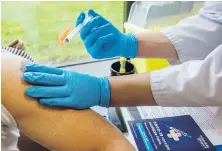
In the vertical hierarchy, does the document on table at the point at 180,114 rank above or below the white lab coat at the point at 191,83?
below

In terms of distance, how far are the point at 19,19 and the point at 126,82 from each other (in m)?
0.85

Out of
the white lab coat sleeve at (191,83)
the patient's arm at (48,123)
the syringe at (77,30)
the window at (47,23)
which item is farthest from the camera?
the window at (47,23)

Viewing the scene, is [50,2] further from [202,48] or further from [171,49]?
[202,48]

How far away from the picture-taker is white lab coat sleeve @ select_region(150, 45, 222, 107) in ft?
2.97

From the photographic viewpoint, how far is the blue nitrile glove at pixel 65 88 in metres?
0.84

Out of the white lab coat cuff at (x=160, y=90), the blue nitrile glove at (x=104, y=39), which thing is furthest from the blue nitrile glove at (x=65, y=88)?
the blue nitrile glove at (x=104, y=39)

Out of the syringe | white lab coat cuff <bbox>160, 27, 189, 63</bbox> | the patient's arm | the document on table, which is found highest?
the syringe

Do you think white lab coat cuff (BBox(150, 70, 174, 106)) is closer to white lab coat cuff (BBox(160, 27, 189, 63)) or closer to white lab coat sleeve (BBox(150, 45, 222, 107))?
white lab coat sleeve (BBox(150, 45, 222, 107))

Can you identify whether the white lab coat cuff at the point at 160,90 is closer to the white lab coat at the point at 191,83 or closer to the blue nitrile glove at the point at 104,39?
the white lab coat at the point at 191,83

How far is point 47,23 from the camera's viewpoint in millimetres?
1634

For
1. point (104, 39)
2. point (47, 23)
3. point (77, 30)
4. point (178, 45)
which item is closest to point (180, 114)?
point (178, 45)

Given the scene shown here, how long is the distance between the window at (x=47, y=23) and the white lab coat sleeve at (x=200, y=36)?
1.95 feet

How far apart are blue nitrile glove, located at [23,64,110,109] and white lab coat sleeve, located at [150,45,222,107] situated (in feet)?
0.58

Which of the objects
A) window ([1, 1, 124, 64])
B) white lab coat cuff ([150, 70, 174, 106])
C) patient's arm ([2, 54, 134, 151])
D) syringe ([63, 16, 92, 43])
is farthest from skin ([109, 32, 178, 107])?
window ([1, 1, 124, 64])
